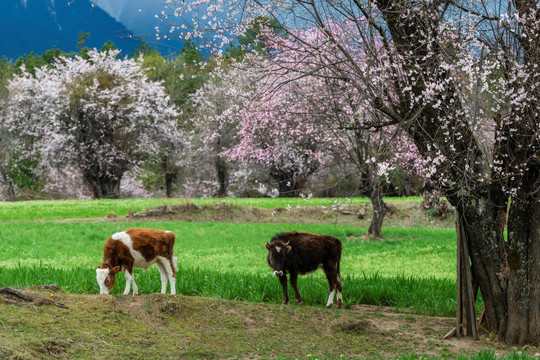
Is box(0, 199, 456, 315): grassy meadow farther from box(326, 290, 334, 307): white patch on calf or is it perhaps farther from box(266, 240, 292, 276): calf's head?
box(266, 240, 292, 276): calf's head

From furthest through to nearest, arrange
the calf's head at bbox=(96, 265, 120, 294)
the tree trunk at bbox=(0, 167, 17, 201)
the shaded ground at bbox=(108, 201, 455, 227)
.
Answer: the tree trunk at bbox=(0, 167, 17, 201) < the shaded ground at bbox=(108, 201, 455, 227) < the calf's head at bbox=(96, 265, 120, 294)

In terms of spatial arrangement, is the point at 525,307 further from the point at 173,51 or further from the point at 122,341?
the point at 173,51

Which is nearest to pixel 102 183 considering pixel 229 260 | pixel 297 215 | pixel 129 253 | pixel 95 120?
pixel 95 120

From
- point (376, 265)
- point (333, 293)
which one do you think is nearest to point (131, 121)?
point (376, 265)

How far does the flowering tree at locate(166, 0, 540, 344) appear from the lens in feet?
22.3

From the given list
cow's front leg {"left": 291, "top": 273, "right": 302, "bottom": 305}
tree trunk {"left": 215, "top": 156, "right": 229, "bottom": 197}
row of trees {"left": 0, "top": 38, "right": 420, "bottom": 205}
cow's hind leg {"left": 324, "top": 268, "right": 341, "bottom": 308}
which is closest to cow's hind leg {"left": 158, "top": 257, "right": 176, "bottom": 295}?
cow's front leg {"left": 291, "top": 273, "right": 302, "bottom": 305}

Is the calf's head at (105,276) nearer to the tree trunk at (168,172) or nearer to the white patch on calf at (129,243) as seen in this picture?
the white patch on calf at (129,243)

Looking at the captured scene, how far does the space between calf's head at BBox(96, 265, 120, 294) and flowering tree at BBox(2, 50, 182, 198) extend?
1269 inches

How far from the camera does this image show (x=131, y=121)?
40.7m

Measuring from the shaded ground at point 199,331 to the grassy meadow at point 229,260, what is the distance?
3.97ft

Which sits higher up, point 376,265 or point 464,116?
point 464,116

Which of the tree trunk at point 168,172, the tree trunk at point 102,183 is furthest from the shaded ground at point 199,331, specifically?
the tree trunk at point 168,172

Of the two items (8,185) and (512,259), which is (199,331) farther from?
(8,185)

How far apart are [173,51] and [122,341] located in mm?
3464
